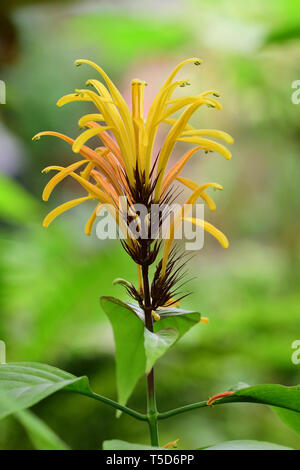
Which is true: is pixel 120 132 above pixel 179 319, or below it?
above

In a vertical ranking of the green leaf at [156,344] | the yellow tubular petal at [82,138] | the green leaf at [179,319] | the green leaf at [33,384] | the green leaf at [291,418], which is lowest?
the green leaf at [291,418]

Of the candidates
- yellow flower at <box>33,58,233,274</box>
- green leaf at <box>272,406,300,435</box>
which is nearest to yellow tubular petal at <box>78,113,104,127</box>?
yellow flower at <box>33,58,233,274</box>

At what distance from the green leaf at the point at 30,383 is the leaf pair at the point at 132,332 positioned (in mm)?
28

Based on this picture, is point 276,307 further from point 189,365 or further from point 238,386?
point 238,386

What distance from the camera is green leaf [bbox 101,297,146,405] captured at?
1.00 ft

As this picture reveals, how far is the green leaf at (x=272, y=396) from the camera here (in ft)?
1.00

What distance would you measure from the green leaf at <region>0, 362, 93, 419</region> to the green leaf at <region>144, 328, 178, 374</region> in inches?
1.8

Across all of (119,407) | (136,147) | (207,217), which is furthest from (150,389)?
(207,217)

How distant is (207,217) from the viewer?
7.47 feet

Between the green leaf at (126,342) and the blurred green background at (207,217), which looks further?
the blurred green background at (207,217)

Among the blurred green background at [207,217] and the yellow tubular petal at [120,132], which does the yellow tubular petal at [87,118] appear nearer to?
the yellow tubular petal at [120,132]

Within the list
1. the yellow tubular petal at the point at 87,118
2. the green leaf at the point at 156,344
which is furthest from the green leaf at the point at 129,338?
the yellow tubular petal at the point at 87,118

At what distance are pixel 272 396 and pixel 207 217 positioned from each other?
198 cm

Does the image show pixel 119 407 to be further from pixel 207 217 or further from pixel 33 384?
pixel 207 217
